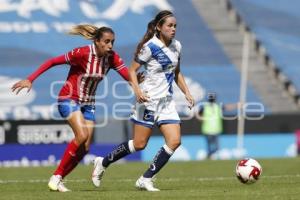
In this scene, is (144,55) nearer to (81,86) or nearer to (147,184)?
(81,86)

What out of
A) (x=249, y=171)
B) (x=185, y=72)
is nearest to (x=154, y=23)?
(x=249, y=171)

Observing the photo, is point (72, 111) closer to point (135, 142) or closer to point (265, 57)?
point (135, 142)

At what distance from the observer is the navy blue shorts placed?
1101 cm

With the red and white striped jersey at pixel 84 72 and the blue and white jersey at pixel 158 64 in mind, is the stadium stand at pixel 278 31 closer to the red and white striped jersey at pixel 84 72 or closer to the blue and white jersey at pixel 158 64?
the red and white striped jersey at pixel 84 72

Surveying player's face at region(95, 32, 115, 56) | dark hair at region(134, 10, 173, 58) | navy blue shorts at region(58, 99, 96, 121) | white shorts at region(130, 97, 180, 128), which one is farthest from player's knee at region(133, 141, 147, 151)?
player's face at region(95, 32, 115, 56)

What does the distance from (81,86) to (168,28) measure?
1.51m

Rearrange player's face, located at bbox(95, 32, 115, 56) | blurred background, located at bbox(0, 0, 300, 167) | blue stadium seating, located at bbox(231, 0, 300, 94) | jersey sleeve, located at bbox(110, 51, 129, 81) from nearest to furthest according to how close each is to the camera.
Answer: player's face, located at bbox(95, 32, 115, 56), jersey sleeve, located at bbox(110, 51, 129, 81), blurred background, located at bbox(0, 0, 300, 167), blue stadium seating, located at bbox(231, 0, 300, 94)

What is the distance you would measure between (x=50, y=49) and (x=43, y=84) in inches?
68.9

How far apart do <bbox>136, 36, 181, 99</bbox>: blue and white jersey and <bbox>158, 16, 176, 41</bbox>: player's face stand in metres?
0.15

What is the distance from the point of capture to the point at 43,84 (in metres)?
29.6

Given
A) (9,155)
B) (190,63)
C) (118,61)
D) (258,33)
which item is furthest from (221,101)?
(118,61)

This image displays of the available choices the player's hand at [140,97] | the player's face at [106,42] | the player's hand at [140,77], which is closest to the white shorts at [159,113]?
the player's hand at [140,97]

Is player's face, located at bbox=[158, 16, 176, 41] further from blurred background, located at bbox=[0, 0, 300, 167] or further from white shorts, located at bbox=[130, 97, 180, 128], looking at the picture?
blurred background, located at bbox=[0, 0, 300, 167]

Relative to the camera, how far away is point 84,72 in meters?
11.1
